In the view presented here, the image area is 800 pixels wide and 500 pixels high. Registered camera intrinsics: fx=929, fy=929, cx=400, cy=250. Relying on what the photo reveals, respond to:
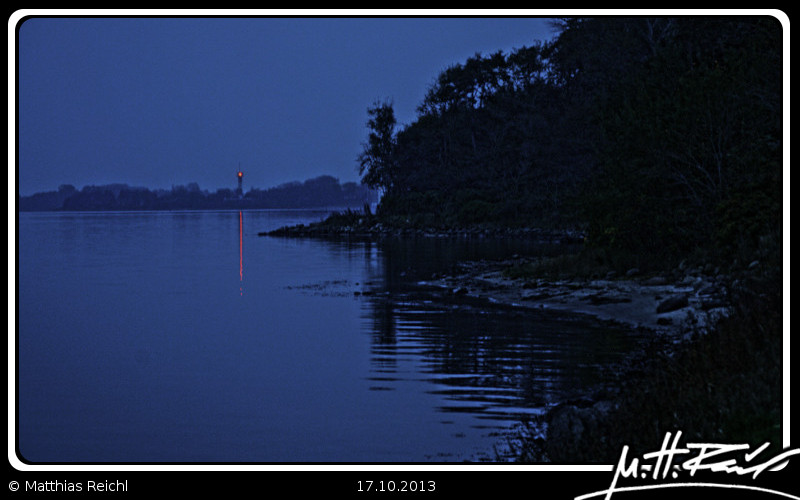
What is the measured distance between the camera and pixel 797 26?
28.3 ft

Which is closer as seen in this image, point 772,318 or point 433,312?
point 772,318

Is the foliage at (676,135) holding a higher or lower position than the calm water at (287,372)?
higher

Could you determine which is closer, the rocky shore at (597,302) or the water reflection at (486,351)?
the rocky shore at (597,302)

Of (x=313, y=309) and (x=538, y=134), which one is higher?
(x=538, y=134)

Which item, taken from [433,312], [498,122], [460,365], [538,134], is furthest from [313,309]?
[498,122]

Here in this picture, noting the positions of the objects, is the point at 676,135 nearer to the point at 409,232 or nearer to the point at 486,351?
the point at 486,351

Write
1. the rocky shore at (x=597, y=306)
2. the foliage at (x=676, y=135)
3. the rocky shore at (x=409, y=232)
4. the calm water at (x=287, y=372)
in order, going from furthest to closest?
the rocky shore at (x=409, y=232) → the foliage at (x=676, y=135) → the calm water at (x=287, y=372) → the rocky shore at (x=597, y=306)

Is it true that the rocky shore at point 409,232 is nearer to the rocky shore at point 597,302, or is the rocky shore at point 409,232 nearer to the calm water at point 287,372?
the rocky shore at point 597,302

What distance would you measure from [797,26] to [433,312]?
61.4 ft

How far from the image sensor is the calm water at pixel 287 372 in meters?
13.4

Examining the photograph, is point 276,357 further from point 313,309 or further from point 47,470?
point 47,470
